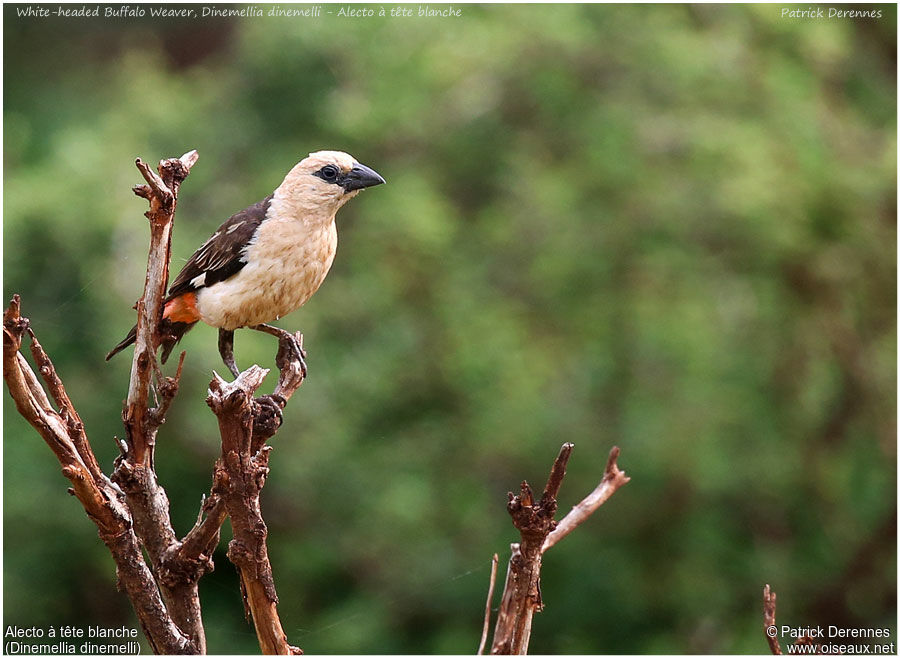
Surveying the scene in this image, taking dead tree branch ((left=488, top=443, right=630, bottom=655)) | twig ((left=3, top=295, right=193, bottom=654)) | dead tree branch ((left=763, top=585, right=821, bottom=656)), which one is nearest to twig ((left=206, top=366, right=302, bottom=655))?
twig ((left=3, top=295, right=193, bottom=654))

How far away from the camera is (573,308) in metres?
7.12

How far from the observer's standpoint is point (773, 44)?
6891mm

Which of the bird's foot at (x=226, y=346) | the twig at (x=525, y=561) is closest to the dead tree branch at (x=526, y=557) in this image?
the twig at (x=525, y=561)

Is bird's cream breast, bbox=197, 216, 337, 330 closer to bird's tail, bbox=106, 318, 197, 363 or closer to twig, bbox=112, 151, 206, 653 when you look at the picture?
bird's tail, bbox=106, 318, 197, 363

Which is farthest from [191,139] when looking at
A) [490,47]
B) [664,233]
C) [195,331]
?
[664,233]

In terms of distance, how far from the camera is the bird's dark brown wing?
2.77 m

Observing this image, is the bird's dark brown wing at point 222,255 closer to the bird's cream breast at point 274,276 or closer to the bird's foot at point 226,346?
the bird's cream breast at point 274,276

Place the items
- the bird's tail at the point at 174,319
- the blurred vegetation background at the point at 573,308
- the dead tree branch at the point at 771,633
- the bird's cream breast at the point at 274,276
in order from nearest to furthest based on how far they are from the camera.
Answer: the dead tree branch at the point at 771,633, the bird's cream breast at the point at 274,276, the bird's tail at the point at 174,319, the blurred vegetation background at the point at 573,308

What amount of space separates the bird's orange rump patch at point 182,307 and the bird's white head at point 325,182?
1.25ft

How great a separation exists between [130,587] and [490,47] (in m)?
5.03

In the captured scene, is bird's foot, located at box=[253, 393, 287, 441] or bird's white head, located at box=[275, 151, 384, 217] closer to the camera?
bird's foot, located at box=[253, 393, 287, 441]

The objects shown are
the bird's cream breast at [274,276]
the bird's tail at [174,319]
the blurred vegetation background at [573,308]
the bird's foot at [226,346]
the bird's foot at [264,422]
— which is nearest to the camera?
the bird's foot at [264,422]

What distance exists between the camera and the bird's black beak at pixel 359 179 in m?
2.71

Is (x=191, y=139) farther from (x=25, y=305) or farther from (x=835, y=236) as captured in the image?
(x=835, y=236)
